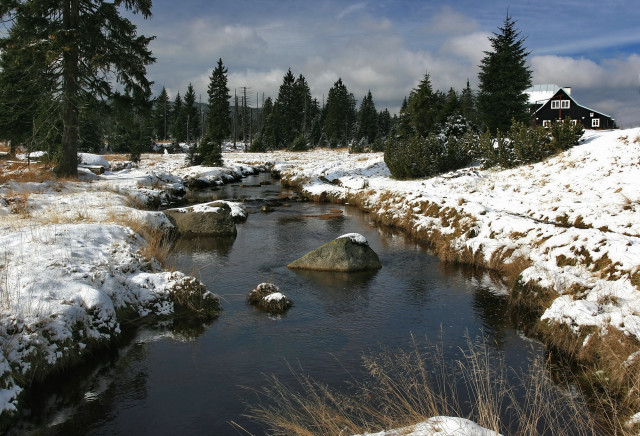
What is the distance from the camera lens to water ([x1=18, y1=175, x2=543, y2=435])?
20.7 ft

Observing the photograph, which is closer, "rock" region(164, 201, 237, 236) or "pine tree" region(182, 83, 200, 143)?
"rock" region(164, 201, 237, 236)

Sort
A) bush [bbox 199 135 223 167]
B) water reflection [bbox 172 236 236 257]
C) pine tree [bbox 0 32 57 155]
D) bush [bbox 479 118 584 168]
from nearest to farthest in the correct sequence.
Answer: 1. water reflection [bbox 172 236 236 257]
2. pine tree [bbox 0 32 57 155]
3. bush [bbox 479 118 584 168]
4. bush [bbox 199 135 223 167]

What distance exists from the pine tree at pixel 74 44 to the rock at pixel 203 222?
8682 mm

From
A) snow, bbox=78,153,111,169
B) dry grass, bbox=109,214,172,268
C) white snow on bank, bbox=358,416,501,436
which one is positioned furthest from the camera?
snow, bbox=78,153,111,169

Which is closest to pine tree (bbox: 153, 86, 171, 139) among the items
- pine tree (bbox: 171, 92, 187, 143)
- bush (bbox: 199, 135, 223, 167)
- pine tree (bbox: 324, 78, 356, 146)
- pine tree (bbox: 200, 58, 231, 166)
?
pine tree (bbox: 171, 92, 187, 143)

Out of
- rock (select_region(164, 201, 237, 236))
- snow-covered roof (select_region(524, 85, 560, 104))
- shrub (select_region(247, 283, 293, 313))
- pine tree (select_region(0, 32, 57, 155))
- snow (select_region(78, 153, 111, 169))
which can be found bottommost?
shrub (select_region(247, 283, 293, 313))

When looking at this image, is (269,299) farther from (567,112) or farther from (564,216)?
(567,112)

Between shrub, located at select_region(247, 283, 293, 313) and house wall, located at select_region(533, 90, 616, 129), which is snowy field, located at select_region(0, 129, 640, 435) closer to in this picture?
shrub, located at select_region(247, 283, 293, 313)

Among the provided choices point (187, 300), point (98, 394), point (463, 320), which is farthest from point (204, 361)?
point (463, 320)

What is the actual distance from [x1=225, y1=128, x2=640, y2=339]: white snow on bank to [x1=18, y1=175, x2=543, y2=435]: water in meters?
1.45

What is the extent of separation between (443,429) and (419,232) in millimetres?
14763

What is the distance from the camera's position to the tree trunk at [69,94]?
20844 millimetres

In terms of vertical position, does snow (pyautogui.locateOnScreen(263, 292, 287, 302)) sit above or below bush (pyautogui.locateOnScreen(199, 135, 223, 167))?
below

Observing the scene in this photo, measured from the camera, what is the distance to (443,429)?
13.5ft
